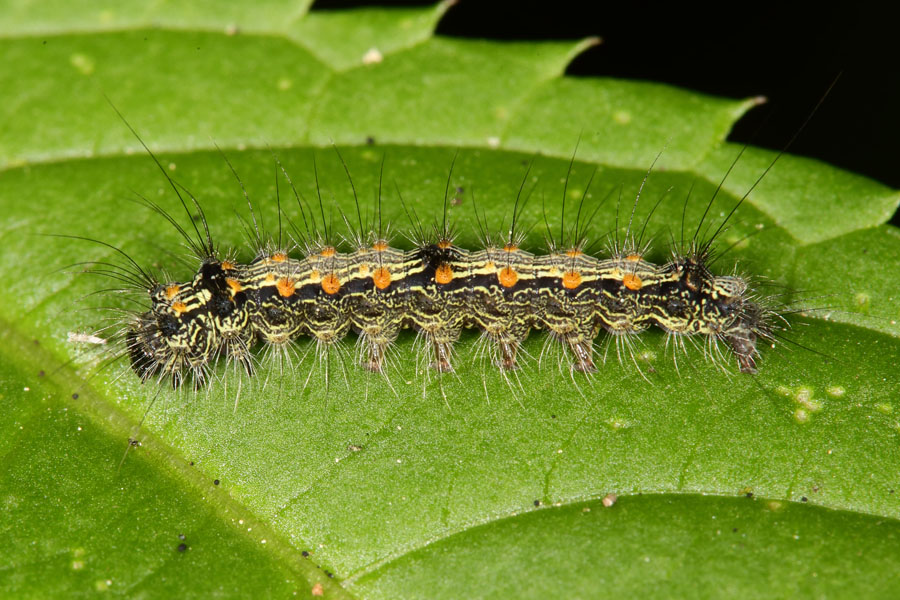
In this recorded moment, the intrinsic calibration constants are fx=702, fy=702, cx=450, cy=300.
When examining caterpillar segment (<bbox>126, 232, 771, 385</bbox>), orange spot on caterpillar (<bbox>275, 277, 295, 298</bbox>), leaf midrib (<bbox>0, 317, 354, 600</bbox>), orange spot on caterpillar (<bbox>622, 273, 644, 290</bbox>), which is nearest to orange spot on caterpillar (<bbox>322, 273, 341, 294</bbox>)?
caterpillar segment (<bbox>126, 232, 771, 385</bbox>)

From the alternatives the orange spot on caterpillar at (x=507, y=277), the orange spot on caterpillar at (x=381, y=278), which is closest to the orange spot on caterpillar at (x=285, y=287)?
the orange spot on caterpillar at (x=381, y=278)

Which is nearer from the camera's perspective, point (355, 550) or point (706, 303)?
point (355, 550)

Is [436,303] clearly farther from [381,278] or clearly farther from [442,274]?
[381,278]

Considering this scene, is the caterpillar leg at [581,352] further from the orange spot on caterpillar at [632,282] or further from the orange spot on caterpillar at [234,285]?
the orange spot on caterpillar at [234,285]

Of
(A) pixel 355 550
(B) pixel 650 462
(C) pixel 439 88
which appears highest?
(C) pixel 439 88

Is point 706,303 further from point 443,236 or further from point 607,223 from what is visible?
point 443,236

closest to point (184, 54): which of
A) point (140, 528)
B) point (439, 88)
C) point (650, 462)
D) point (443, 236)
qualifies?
point (439, 88)

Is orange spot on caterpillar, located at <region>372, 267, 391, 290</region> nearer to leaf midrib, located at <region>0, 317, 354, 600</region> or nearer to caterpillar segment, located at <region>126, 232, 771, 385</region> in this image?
caterpillar segment, located at <region>126, 232, 771, 385</region>
